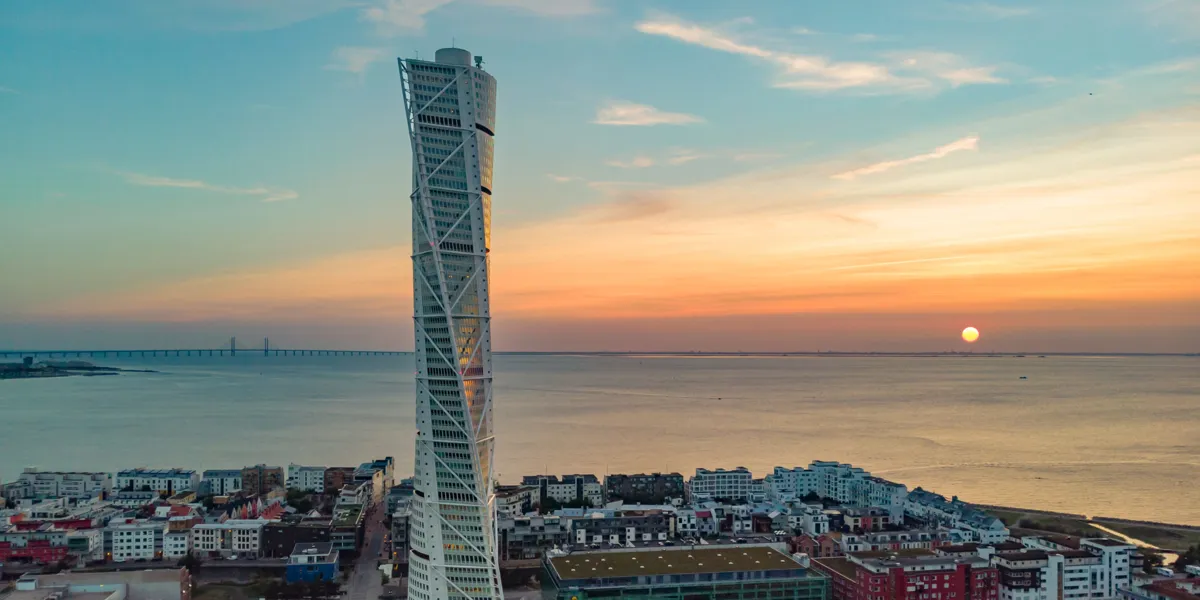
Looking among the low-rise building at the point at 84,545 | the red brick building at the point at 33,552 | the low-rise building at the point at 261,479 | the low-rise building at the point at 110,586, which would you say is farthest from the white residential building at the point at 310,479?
the low-rise building at the point at 110,586

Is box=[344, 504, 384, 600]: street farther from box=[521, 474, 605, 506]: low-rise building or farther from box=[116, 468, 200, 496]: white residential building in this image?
box=[116, 468, 200, 496]: white residential building

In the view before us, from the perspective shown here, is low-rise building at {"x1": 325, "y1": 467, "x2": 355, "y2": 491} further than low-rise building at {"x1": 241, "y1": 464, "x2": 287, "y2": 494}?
Yes

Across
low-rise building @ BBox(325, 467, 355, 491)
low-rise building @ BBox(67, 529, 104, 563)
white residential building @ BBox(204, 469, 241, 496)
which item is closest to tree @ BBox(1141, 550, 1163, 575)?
low-rise building @ BBox(325, 467, 355, 491)

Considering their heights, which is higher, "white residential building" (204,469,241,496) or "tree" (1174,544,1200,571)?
"tree" (1174,544,1200,571)

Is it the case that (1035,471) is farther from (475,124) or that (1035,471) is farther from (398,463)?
(475,124)

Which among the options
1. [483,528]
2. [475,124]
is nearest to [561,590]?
[483,528]

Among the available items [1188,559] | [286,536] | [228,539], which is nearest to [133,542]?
[228,539]

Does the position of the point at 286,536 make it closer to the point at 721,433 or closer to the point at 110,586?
the point at 110,586
